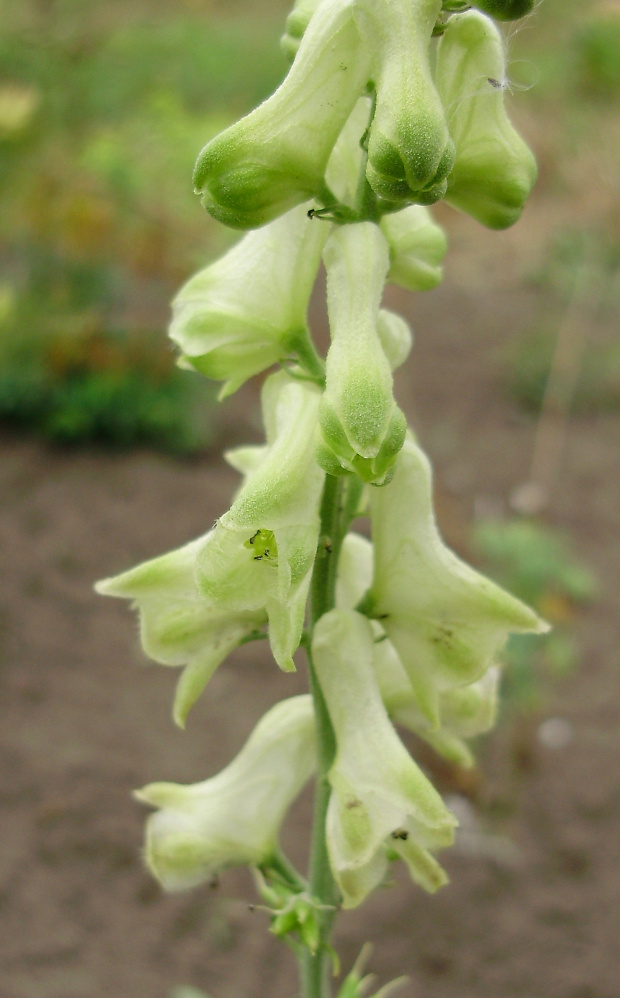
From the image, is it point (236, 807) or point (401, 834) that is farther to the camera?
point (236, 807)

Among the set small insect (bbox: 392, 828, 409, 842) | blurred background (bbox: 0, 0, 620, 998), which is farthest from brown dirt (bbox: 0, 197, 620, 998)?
small insect (bbox: 392, 828, 409, 842)

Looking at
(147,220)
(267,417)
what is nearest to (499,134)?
(267,417)

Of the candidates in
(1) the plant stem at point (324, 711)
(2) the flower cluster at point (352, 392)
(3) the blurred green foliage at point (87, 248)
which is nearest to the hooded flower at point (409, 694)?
(2) the flower cluster at point (352, 392)

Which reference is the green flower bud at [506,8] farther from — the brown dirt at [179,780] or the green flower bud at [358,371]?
the brown dirt at [179,780]

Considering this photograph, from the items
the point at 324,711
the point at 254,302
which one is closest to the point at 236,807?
the point at 324,711

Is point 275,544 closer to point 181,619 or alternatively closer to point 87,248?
point 181,619

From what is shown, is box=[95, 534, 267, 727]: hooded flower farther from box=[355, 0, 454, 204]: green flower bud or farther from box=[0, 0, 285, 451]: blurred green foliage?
box=[0, 0, 285, 451]: blurred green foliage
